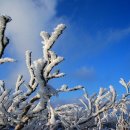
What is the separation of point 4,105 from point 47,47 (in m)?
1.32

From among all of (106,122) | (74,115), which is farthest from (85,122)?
(106,122)

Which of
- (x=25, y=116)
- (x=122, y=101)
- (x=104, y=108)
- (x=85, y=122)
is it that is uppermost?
(x=122, y=101)

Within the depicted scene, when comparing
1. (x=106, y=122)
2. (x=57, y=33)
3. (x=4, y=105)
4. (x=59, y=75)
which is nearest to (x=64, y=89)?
(x=59, y=75)

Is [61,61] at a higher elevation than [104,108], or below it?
below

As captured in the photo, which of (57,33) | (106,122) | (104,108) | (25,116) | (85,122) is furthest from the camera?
(106,122)

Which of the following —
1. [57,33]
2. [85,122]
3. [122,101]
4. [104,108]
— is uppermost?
[122,101]

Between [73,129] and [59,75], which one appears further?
[73,129]

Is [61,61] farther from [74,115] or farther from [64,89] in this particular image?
[74,115]

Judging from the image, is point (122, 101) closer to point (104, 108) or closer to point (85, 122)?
point (104, 108)

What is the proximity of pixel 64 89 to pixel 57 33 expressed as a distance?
115 centimetres

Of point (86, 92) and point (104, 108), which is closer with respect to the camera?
point (104, 108)

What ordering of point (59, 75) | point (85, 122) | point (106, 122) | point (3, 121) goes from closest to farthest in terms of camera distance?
point (59, 75) → point (3, 121) → point (85, 122) → point (106, 122)

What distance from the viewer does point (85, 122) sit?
7.47 meters

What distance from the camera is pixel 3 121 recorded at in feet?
15.7
